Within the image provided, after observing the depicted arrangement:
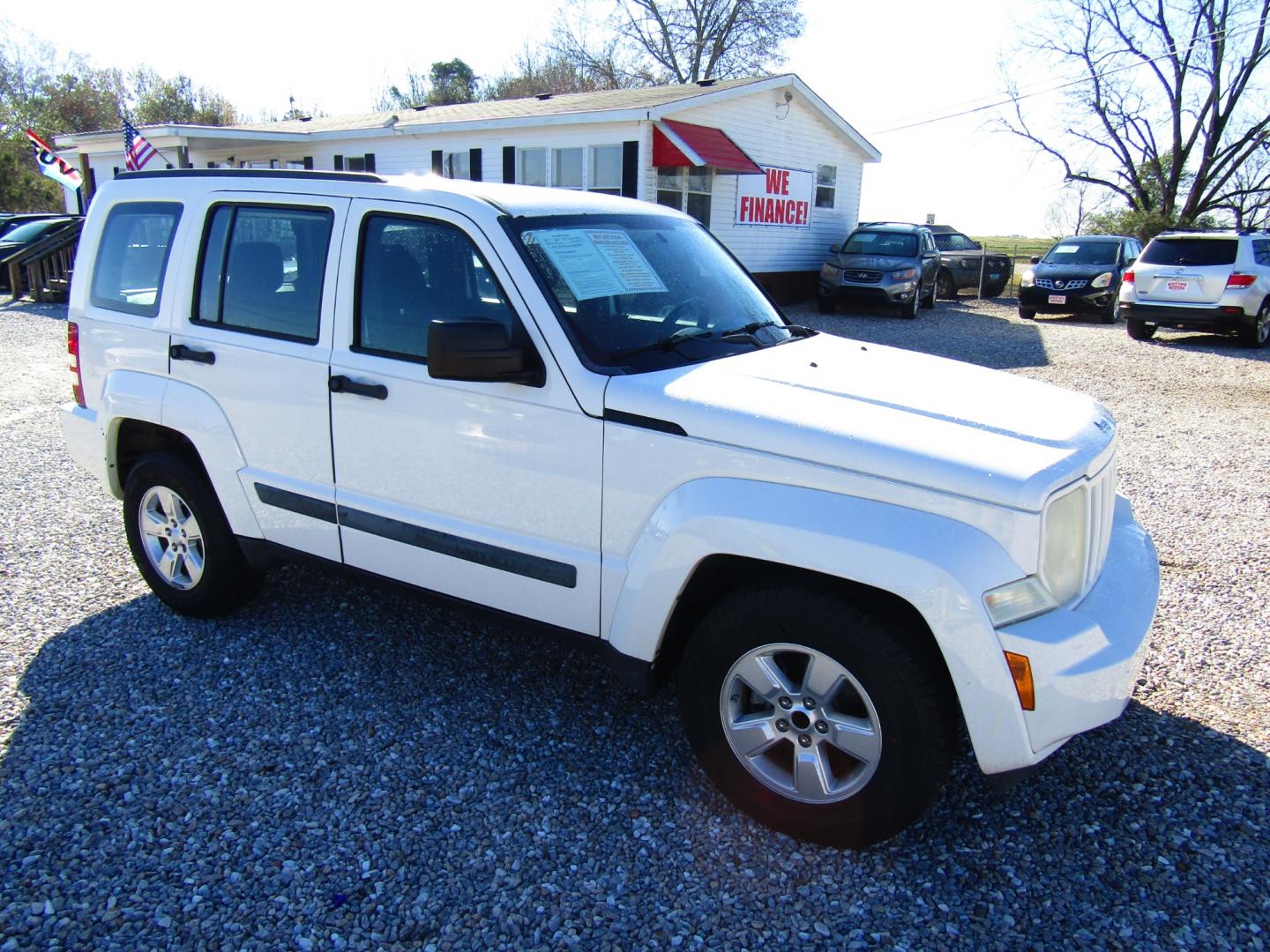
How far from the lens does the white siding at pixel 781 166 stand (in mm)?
18094

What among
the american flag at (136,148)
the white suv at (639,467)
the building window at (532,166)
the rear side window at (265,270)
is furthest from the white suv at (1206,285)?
the american flag at (136,148)

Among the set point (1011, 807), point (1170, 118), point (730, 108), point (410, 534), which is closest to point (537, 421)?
point (410, 534)

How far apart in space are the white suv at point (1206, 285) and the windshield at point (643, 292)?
1372 centimetres

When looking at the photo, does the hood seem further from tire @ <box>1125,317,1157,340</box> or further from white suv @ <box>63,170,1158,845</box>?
tire @ <box>1125,317,1157,340</box>

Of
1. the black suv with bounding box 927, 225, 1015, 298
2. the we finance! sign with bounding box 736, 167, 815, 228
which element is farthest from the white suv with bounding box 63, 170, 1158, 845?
the black suv with bounding box 927, 225, 1015, 298

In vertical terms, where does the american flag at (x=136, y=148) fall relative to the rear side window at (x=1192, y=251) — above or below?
above

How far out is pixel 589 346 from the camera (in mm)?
3016

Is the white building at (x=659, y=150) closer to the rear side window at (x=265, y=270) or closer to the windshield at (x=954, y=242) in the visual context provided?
the windshield at (x=954, y=242)

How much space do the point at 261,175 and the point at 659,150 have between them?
13.5 meters

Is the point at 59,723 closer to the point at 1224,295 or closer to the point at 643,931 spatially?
the point at 643,931

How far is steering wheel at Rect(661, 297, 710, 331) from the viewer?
3.39 metres

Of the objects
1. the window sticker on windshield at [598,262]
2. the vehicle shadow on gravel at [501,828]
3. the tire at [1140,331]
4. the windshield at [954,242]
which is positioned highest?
the windshield at [954,242]

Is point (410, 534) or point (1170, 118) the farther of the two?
point (1170, 118)

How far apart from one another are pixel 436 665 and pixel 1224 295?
49.9 feet
